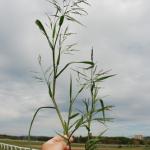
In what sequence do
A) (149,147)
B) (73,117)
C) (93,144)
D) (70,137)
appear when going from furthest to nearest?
(149,147), (93,144), (73,117), (70,137)

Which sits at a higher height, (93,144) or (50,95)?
(50,95)

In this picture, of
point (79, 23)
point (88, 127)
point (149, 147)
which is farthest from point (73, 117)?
point (149, 147)

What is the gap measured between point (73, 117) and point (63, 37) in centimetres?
42

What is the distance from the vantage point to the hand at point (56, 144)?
6.99ft

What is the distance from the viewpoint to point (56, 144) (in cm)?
220

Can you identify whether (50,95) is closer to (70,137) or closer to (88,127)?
(70,137)

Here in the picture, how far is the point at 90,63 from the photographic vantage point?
2.41m

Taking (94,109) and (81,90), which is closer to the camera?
(81,90)

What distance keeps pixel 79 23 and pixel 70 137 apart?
62 centimetres

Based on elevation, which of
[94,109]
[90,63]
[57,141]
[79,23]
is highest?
[79,23]

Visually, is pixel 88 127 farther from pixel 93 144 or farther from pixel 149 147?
pixel 149 147

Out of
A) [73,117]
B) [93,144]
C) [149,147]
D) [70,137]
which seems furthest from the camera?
[149,147]

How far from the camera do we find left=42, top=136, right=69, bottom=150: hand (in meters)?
2.13

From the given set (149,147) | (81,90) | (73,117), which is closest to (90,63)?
(81,90)
